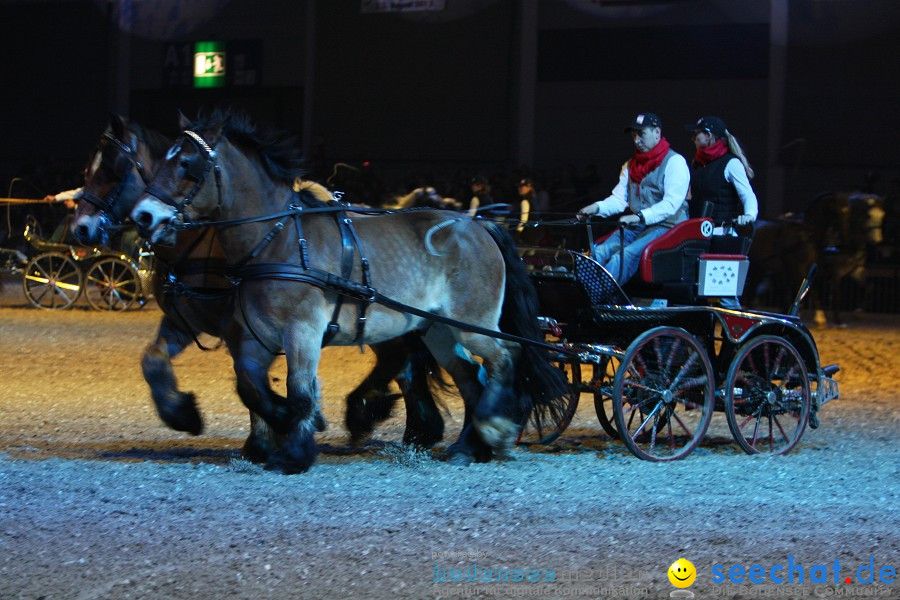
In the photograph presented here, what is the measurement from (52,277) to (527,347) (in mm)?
10939

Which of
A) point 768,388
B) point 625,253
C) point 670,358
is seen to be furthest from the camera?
point 768,388

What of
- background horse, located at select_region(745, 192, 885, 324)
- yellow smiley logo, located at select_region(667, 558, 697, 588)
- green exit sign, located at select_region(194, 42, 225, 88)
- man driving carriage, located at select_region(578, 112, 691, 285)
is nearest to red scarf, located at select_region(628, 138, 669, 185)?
man driving carriage, located at select_region(578, 112, 691, 285)

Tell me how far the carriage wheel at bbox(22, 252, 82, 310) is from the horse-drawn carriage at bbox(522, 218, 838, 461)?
403 inches

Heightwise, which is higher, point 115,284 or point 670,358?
point 670,358

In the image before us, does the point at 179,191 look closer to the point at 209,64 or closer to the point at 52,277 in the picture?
the point at 52,277

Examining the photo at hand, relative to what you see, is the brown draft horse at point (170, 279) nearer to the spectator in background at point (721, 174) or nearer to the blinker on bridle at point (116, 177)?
the blinker on bridle at point (116, 177)

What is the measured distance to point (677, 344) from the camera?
21.7ft

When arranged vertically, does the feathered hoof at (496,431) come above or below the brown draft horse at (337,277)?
below

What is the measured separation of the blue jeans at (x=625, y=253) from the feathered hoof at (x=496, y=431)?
1201 mm

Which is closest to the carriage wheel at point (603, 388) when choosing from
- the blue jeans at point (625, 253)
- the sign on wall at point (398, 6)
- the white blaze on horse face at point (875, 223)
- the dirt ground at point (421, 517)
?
the dirt ground at point (421, 517)

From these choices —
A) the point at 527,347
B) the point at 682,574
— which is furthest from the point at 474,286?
the point at 682,574

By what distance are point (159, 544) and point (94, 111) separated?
72.5 feet

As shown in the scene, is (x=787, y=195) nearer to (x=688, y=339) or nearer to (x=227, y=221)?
(x=688, y=339)

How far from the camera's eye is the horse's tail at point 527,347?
21.0 ft
